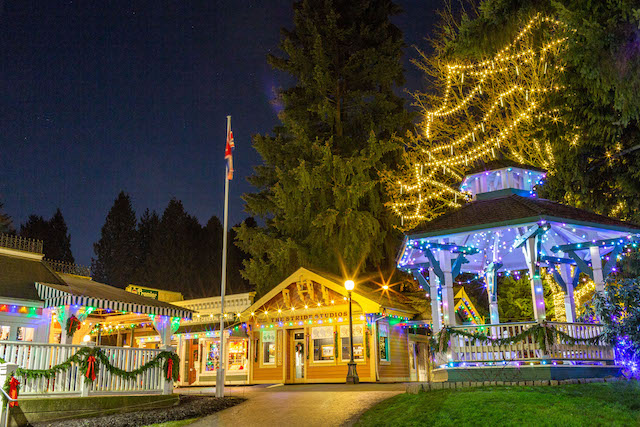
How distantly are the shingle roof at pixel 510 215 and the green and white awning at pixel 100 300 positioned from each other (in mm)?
8211

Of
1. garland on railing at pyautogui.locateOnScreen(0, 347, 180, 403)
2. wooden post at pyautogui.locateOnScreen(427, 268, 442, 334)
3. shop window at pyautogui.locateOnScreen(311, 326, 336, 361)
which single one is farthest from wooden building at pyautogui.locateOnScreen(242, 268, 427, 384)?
garland on railing at pyautogui.locateOnScreen(0, 347, 180, 403)

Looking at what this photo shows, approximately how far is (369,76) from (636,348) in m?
27.0

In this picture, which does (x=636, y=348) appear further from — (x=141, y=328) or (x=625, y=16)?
(x=141, y=328)

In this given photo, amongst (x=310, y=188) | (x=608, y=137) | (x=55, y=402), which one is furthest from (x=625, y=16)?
(x=310, y=188)

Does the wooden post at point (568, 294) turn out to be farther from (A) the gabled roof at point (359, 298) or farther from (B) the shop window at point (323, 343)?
(B) the shop window at point (323, 343)

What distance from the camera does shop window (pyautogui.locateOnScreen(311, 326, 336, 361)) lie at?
77.0ft

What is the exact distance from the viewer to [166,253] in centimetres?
5875

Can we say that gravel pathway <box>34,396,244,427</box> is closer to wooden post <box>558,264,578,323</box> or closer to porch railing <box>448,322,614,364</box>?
porch railing <box>448,322,614,364</box>

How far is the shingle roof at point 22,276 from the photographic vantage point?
17172 millimetres

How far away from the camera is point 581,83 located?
1196 centimetres

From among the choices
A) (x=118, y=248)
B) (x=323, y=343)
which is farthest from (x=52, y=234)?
(x=323, y=343)

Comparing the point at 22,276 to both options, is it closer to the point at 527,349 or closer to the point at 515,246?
the point at 515,246

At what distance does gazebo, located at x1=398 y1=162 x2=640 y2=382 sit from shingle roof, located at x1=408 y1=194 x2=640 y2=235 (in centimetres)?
3

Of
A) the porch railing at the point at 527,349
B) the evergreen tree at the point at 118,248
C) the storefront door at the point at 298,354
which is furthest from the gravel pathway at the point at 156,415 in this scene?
the evergreen tree at the point at 118,248
